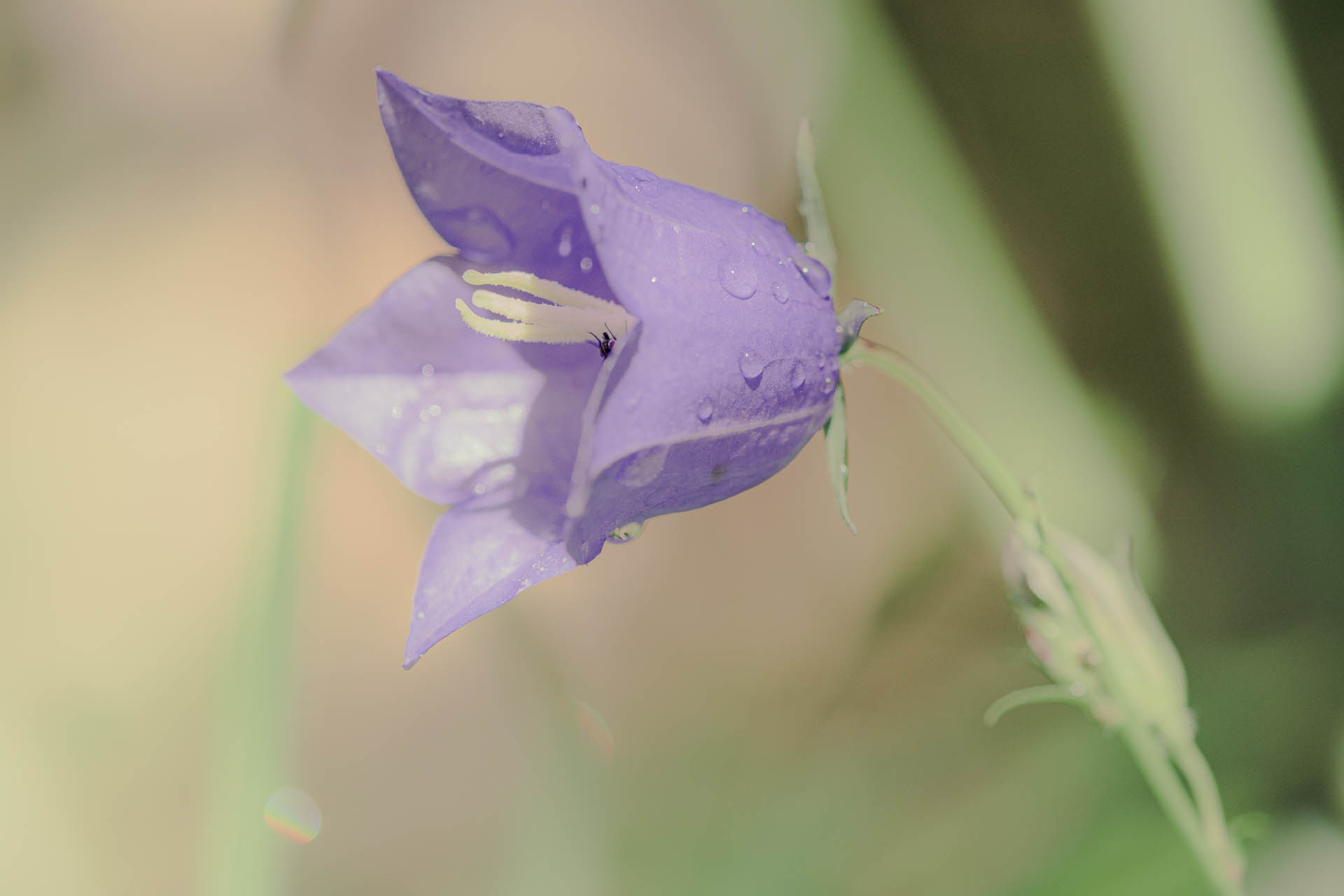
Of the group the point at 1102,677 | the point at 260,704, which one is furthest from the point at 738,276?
the point at 260,704

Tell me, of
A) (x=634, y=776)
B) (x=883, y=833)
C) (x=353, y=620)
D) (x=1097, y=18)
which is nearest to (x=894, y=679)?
(x=883, y=833)

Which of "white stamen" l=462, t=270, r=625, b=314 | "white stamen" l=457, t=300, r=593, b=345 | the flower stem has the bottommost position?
the flower stem

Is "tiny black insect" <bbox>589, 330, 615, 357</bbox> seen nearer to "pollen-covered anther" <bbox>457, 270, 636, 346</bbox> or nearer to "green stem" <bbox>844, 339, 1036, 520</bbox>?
"pollen-covered anther" <bbox>457, 270, 636, 346</bbox>

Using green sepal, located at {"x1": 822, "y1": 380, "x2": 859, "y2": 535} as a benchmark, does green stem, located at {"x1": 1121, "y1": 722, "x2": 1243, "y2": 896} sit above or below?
below

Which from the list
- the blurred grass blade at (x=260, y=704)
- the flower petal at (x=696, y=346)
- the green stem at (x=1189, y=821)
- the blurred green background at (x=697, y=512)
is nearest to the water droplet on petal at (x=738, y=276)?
the flower petal at (x=696, y=346)

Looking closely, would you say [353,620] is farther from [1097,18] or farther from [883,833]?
[1097,18]

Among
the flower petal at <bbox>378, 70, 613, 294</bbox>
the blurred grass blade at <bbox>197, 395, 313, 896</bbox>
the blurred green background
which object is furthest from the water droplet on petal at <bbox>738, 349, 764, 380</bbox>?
the blurred grass blade at <bbox>197, 395, 313, 896</bbox>
